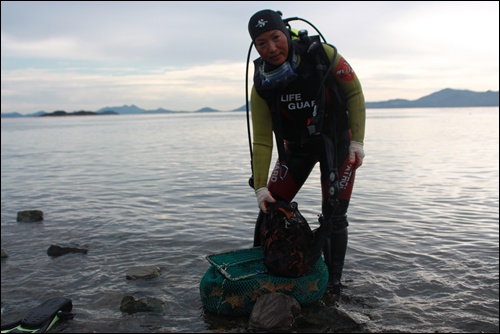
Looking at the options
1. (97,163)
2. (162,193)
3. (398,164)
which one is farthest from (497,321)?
(97,163)

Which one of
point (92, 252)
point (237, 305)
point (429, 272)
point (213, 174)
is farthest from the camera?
point (213, 174)

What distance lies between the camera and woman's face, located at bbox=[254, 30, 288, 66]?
4.50 metres

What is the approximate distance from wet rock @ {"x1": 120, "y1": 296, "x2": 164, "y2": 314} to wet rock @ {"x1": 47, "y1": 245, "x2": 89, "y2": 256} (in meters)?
2.94

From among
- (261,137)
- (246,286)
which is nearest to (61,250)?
(246,286)

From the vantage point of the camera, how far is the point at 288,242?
15.8 ft

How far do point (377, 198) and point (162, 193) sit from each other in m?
6.14

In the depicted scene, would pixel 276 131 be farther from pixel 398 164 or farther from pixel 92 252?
pixel 398 164

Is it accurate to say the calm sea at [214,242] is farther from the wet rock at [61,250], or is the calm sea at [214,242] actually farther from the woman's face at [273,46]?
the woman's face at [273,46]

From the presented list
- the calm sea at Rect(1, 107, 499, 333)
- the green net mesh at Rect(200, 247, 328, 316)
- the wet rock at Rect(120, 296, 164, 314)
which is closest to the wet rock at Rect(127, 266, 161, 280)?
the calm sea at Rect(1, 107, 499, 333)

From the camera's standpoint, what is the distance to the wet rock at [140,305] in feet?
16.9

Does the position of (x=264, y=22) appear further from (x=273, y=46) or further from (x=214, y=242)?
(x=214, y=242)

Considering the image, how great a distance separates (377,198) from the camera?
476 inches

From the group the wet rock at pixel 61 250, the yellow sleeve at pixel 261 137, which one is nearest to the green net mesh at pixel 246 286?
the yellow sleeve at pixel 261 137

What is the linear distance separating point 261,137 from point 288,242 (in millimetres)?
1151
